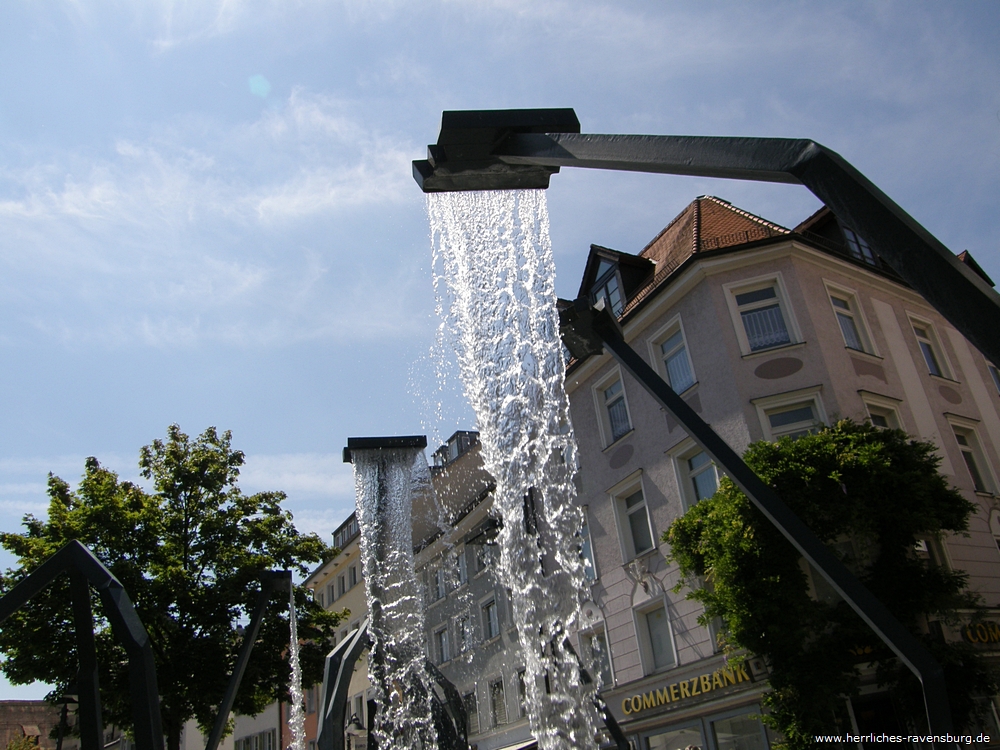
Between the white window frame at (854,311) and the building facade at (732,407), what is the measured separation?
0.04m

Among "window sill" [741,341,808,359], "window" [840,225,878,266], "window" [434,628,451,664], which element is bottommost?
"window" [434,628,451,664]

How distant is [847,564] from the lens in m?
16.1

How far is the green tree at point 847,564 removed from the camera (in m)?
15.1

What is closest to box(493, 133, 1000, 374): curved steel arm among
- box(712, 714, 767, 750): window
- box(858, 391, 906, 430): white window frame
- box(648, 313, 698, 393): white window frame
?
box(712, 714, 767, 750): window

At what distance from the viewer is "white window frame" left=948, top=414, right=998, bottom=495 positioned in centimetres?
2038

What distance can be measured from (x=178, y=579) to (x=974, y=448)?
19880 millimetres

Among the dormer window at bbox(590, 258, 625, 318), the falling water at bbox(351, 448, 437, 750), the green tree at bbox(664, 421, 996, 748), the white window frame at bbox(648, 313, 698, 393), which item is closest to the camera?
the falling water at bbox(351, 448, 437, 750)

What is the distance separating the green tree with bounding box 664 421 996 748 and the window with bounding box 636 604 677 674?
11.3ft

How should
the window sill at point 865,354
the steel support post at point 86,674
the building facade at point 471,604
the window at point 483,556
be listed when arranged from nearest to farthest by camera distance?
the steel support post at point 86,674
the window sill at point 865,354
the building facade at point 471,604
the window at point 483,556

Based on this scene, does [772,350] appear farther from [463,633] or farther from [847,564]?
[463,633]

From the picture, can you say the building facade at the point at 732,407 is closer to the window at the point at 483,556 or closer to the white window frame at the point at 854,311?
the white window frame at the point at 854,311

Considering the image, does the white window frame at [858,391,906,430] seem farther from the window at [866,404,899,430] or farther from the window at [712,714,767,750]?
the window at [712,714,767,750]

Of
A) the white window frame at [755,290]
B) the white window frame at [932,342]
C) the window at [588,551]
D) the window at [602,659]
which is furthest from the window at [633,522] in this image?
the white window frame at [932,342]

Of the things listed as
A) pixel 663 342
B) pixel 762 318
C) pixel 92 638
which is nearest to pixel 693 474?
pixel 663 342
